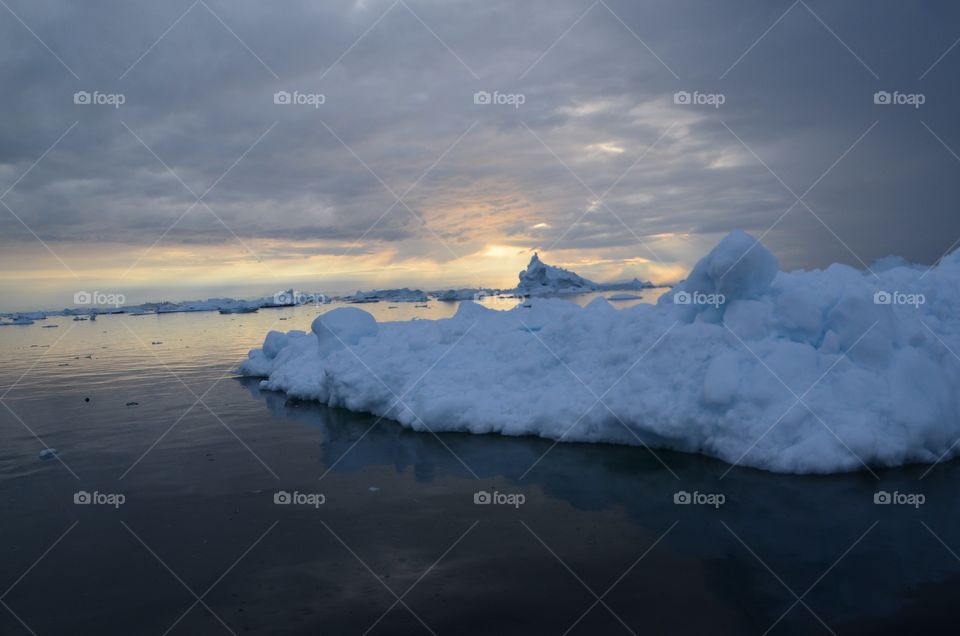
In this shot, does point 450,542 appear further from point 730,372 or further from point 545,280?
point 545,280

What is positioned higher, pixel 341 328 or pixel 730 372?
pixel 341 328

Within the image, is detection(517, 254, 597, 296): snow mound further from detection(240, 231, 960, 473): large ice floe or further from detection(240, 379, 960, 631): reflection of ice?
detection(240, 379, 960, 631): reflection of ice

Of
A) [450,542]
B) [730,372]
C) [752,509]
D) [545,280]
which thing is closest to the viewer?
[450,542]

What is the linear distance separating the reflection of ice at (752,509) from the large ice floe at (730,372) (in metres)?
0.47

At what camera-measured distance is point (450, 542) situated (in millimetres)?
7746

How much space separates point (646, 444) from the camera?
38.3ft

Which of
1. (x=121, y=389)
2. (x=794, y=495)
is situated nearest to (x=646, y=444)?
(x=794, y=495)

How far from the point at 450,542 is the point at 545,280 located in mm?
91960

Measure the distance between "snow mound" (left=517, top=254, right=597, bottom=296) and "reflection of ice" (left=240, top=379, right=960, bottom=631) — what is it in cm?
8428

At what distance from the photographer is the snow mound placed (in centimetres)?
9694

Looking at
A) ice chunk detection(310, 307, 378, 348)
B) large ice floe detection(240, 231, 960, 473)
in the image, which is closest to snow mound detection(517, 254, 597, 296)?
ice chunk detection(310, 307, 378, 348)

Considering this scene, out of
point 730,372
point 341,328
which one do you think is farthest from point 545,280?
point 730,372

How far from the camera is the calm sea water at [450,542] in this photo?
6043mm

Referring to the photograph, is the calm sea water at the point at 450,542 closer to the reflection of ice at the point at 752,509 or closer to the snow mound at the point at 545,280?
the reflection of ice at the point at 752,509
